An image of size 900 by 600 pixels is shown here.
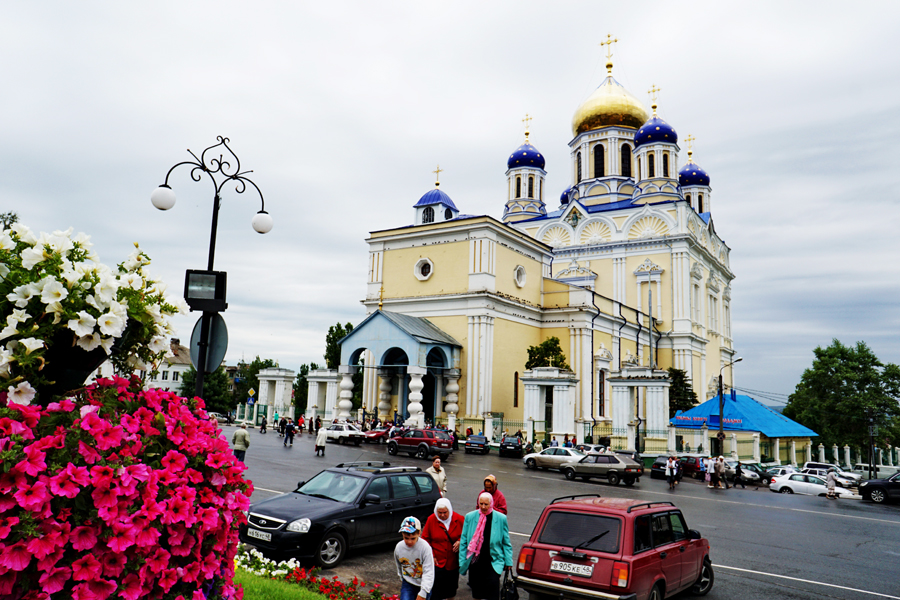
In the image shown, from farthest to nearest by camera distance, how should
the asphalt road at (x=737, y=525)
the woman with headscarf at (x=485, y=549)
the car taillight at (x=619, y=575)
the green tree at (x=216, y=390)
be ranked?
the green tree at (x=216, y=390) → the asphalt road at (x=737, y=525) → the woman with headscarf at (x=485, y=549) → the car taillight at (x=619, y=575)

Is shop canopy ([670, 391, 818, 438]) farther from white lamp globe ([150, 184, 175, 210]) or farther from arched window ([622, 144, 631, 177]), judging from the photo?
white lamp globe ([150, 184, 175, 210])

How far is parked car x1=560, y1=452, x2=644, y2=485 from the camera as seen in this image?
71.9 feet

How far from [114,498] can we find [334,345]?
49292 mm

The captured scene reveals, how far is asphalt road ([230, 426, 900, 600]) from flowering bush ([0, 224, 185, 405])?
597 cm

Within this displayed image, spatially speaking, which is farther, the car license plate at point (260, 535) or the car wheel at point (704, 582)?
the car wheel at point (704, 582)

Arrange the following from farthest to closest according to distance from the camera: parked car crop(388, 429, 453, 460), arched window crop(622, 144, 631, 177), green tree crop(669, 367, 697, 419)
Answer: arched window crop(622, 144, 631, 177), green tree crop(669, 367, 697, 419), parked car crop(388, 429, 453, 460)

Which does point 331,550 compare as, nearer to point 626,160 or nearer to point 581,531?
point 581,531

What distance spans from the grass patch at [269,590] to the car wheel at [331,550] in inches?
62.7

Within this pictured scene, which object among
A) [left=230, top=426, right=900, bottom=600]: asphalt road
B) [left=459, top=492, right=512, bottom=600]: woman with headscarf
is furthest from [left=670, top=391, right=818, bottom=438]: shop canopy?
[left=459, top=492, right=512, bottom=600]: woman with headscarf

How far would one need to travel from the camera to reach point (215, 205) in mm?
10570

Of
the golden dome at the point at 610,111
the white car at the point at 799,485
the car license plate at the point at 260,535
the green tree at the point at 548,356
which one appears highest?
the golden dome at the point at 610,111

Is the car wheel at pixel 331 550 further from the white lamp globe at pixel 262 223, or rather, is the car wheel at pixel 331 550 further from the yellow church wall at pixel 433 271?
the yellow church wall at pixel 433 271

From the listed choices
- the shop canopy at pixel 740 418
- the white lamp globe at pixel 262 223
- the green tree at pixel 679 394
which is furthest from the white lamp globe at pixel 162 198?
the green tree at pixel 679 394

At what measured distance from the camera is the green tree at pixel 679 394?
135 ft
